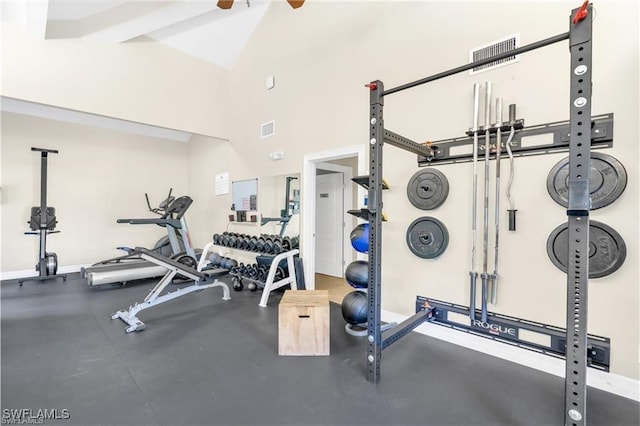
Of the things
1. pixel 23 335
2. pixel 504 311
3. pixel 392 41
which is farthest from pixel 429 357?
pixel 23 335

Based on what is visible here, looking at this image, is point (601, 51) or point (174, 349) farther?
point (174, 349)

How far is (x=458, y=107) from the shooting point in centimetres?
271

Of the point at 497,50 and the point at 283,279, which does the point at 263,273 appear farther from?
the point at 497,50

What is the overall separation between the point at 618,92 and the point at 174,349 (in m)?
4.02

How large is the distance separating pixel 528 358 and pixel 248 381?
2.24 metres

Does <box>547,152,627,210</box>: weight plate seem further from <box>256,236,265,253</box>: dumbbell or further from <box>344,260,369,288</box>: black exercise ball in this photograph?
<box>256,236,265,253</box>: dumbbell

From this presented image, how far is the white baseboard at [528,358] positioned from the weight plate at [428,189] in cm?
124

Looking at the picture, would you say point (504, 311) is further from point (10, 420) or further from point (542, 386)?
point (10, 420)

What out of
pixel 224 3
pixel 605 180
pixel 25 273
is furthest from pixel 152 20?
pixel 605 180

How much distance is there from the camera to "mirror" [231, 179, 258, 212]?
5.11 meters

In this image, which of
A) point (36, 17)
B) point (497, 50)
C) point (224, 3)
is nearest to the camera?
point (497, 50)

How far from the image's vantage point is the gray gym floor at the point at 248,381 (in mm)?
1763

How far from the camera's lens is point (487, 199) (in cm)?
250

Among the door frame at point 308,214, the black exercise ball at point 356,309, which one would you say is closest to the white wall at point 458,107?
the door frame at point 308,214
